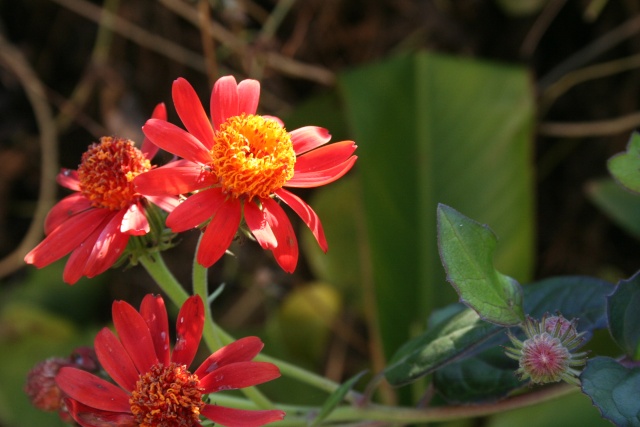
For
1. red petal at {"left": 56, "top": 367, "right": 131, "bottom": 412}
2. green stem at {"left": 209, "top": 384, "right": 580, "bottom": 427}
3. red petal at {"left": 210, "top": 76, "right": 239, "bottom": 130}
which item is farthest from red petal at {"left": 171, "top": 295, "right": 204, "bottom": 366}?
red petal at {"left": 210, "top": 76, "right": 239, "bottom": 130}

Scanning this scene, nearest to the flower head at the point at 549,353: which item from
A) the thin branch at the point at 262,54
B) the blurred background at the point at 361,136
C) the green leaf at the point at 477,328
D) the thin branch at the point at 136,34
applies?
the green leaf at the point at 477,328

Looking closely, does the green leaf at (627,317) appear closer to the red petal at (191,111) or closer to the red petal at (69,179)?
the red petal at (191,111)

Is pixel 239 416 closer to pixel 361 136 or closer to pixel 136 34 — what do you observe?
pixel 361 136

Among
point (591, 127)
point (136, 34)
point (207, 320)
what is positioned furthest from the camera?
point (136, 34)

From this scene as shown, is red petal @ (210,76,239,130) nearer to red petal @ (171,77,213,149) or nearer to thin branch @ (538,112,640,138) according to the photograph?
red petal @ (171,77,213,149)

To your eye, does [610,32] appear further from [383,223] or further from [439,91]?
[383,223]

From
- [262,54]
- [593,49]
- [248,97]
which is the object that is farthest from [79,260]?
[593,49]

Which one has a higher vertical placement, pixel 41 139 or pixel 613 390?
pixel 41 139
